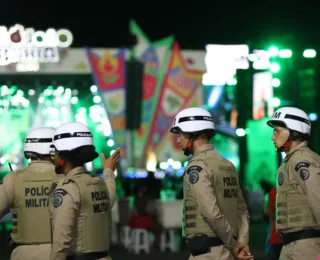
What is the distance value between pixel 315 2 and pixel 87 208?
4009cm

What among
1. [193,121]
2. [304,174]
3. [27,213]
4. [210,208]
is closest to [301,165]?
[304,174]

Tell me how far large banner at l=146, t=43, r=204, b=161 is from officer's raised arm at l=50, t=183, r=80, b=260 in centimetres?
2771

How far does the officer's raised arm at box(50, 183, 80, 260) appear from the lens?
7480 millimetres

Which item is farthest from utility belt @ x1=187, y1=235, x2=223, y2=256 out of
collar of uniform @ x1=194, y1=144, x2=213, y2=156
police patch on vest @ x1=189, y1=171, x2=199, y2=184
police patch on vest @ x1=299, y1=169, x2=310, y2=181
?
police patch on vest @ x1=299, y1=169, x2=310, y2=181

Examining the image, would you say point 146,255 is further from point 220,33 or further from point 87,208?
point 220,33

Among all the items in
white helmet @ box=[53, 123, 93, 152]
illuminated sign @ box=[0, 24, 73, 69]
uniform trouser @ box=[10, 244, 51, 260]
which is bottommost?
uniform trouser @ box=[10, 244, 51, 260]

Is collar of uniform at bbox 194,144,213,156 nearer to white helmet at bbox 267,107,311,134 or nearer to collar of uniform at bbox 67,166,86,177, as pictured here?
white helmet at bbox 267,107,311,134

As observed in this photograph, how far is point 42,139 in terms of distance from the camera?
9.73 metres

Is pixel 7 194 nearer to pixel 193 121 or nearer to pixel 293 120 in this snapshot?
pixel 193 121

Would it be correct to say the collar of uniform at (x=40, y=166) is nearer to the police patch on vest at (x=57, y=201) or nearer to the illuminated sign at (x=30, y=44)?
the police patch on vest at (x=57, y=201)

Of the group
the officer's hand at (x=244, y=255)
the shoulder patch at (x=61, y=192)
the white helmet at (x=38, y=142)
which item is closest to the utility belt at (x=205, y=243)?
the officer's hand at (x=244, y=255)

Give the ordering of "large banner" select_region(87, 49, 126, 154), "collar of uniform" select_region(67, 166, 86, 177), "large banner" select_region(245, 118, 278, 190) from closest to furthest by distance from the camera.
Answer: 1. "collar of uniform" select_region(67, 166, 86, 177)
2. "large banner" select_region(245, 118, 278, 190)
3. "large banner" select_region(87, 49, 126, 154)

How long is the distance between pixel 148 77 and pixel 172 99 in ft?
3.97

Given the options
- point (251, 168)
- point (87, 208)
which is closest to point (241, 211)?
point (87, 208)
